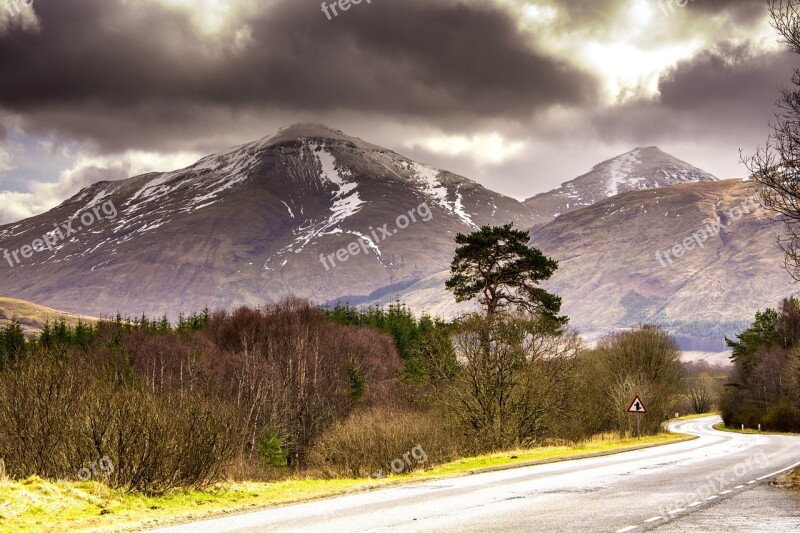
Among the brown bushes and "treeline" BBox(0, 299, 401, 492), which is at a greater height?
"treeline" BBox(0, 299, 401, 492)

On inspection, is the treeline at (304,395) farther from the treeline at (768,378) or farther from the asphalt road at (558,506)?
the treeline at (768,378)

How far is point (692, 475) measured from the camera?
27469 millimetres

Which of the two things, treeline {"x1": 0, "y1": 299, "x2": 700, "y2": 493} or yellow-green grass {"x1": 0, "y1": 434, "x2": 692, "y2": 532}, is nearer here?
yellow-green grass {"x1": 0, "y1": 434, "x2": 692, "y2": 532}

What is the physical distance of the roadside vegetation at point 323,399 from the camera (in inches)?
900

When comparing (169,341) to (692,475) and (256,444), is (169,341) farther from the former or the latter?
(692,475)

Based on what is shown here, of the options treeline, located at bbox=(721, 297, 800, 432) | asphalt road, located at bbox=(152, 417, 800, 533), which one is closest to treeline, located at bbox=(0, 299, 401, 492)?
asphalt road, located at bbox=(152, 417, 800, 533)

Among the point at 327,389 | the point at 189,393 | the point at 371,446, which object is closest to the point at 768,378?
the point at 327,389

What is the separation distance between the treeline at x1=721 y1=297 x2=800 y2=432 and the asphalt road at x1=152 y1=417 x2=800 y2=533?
6827cm

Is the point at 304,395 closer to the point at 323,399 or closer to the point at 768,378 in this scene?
the point at 323,399

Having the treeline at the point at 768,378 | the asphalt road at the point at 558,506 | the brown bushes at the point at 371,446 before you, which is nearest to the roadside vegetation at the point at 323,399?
the brown bushes at the point at 371,446

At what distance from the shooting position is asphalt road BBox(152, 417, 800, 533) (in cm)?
1612

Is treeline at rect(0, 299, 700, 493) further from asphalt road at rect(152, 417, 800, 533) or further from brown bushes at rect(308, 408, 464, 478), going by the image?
asphalt road at rect(152, 417, 800, 533)

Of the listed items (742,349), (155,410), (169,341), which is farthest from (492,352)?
(742,349)

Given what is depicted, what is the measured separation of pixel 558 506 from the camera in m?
→ 19.1
